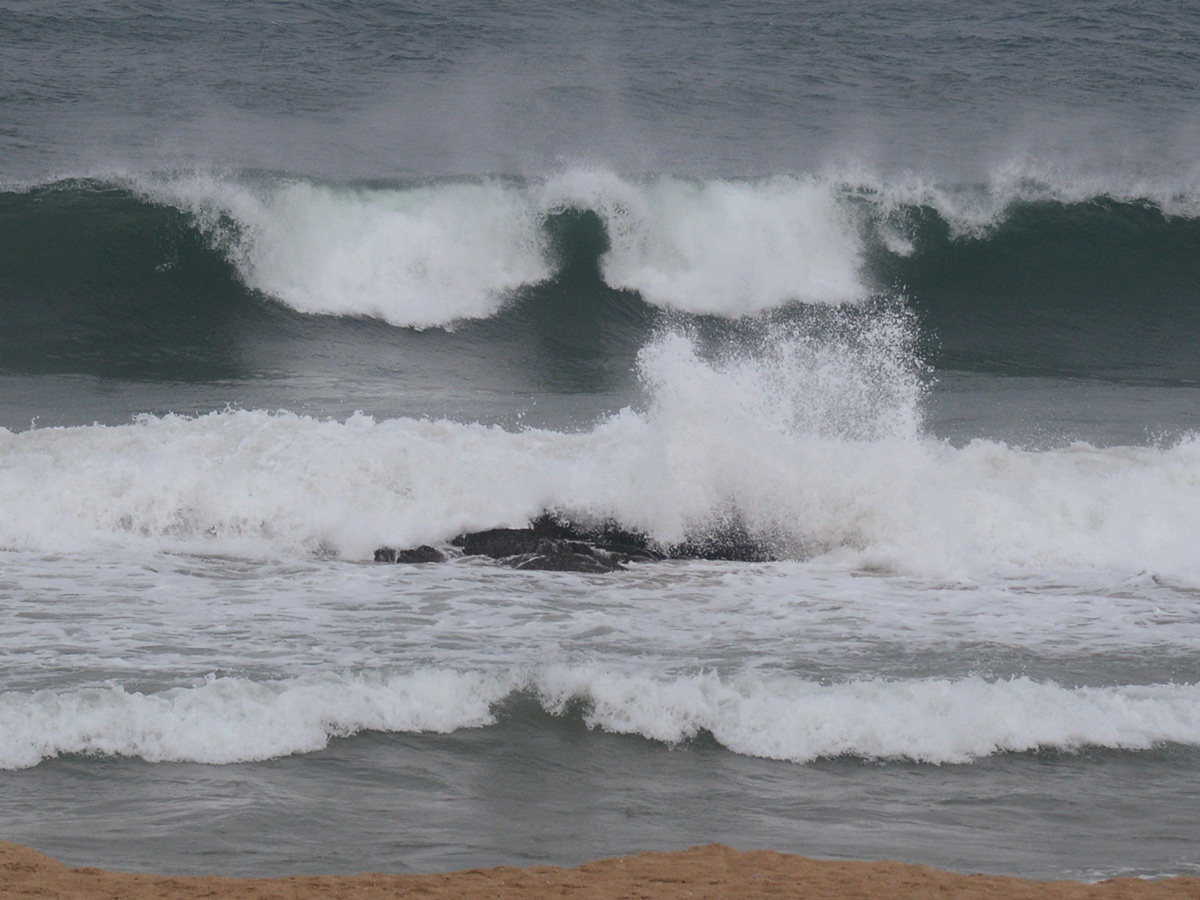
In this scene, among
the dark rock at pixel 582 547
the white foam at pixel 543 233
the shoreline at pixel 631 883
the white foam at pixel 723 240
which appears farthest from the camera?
the white foam at pixel 723 240

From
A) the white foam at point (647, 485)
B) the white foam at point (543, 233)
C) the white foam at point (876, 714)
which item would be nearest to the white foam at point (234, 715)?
the white foam at point (876, 714)

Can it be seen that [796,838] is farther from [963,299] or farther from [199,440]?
[963,299]

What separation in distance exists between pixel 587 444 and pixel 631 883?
6745 millimetres

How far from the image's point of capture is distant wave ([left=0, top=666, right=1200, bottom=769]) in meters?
5.74

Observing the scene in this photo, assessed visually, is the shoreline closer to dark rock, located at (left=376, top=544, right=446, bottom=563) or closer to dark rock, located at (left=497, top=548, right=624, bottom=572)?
dark rock, located at (left=497, top=548, right=624, bottom=572)

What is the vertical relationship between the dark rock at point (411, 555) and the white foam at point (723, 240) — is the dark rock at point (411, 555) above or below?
below

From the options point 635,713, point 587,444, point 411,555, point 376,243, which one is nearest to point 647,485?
point 587,444

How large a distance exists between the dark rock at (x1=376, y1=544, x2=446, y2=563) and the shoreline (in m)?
4.58

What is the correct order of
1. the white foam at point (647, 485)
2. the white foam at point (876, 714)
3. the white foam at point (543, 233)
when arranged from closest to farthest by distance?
the white foam at point (876, 714)
the white foam at point (647, 485)
the white foam at point (543, 233)

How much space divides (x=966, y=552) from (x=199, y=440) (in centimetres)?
636

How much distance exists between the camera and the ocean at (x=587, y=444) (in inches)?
219

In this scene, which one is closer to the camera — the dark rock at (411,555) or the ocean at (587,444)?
the ocean at (587,444)

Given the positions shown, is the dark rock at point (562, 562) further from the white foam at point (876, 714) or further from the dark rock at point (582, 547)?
the white foam at point (876, 714)

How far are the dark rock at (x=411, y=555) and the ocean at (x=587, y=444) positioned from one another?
13 centimetres
